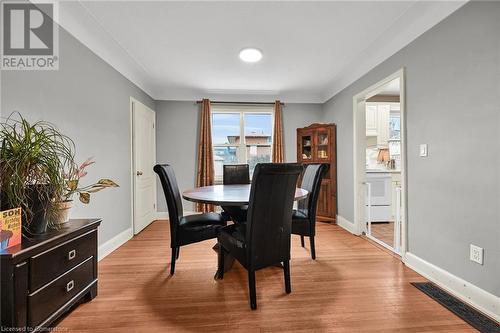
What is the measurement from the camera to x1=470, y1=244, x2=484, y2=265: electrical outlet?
1656mm

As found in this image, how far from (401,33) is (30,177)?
3259 mm

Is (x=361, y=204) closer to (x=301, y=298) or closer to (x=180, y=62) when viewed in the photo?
(x=301, y=298)

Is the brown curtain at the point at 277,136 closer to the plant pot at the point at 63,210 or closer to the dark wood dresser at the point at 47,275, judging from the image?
the dark wood dresser at the point at 47,275

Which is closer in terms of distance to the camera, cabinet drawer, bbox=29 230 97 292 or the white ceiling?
cabinet drawer, bbox=29 230 97 292

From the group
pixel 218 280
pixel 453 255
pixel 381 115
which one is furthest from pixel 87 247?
pixel 381 115

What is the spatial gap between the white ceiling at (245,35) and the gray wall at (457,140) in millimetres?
260

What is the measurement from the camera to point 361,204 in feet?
11.1

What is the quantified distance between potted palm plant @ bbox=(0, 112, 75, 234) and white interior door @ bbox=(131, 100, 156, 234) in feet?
6.29

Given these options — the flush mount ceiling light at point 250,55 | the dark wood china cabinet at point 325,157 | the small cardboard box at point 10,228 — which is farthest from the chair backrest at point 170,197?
the dark wood china cabinet at point 325,157

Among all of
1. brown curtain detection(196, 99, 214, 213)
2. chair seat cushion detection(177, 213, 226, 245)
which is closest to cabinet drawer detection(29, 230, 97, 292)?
chair seat cushion detection(177, 213, 226, 245)

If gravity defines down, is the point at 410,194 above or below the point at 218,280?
above

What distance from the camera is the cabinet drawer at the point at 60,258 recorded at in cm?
129

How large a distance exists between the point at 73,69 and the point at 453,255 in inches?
A: 142

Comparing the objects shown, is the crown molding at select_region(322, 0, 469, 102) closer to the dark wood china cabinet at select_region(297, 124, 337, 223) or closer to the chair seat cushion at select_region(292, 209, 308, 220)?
the dark wood china cabinet at select_region(297, 124, 337, 223)
